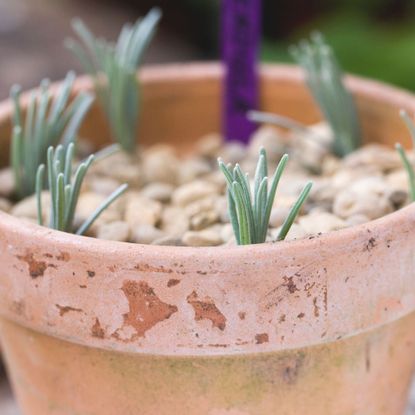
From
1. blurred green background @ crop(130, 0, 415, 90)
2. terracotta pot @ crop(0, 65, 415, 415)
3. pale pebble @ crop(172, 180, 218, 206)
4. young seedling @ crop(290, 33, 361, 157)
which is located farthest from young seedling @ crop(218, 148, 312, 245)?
blurred green background @ crop(130, 0, 415, 90)

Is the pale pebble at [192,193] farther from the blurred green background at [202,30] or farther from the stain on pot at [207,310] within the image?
the blurred green background at [202,30]

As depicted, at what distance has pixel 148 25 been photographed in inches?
33.5

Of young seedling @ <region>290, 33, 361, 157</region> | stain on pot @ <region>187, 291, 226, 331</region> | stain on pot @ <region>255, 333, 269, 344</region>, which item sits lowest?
stain on pot @ <region>255, 333, 269, 344</region>

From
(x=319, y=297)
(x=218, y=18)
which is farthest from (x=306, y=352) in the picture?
(x=218, y=18)

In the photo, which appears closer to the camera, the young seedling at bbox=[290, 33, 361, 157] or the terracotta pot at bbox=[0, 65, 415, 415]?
the terracotta pot at bbox=[0, 65, 415, 415]

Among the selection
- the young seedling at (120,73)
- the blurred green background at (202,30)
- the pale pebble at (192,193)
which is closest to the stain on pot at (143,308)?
the pale pebble at (192,193)

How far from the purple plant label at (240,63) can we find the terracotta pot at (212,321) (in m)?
0.34

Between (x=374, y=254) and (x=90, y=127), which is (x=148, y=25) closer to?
(x=90, y=127)

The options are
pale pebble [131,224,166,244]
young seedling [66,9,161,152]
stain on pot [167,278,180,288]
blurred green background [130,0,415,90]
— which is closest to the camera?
stain on pot [167,278,180,288]

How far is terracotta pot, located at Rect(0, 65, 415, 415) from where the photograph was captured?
1.76 feet

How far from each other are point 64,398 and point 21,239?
0.13 meters

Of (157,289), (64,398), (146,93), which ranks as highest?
(146,93)

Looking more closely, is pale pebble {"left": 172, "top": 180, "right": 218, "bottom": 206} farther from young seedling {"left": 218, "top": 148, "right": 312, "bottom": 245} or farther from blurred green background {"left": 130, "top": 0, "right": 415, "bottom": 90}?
blurred green background {"left": 130, "top": 0, "right": 415, "bottom": 90}

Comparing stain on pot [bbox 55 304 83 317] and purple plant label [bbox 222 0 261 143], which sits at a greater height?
purple plant label [bbox 222 0 261 143]
